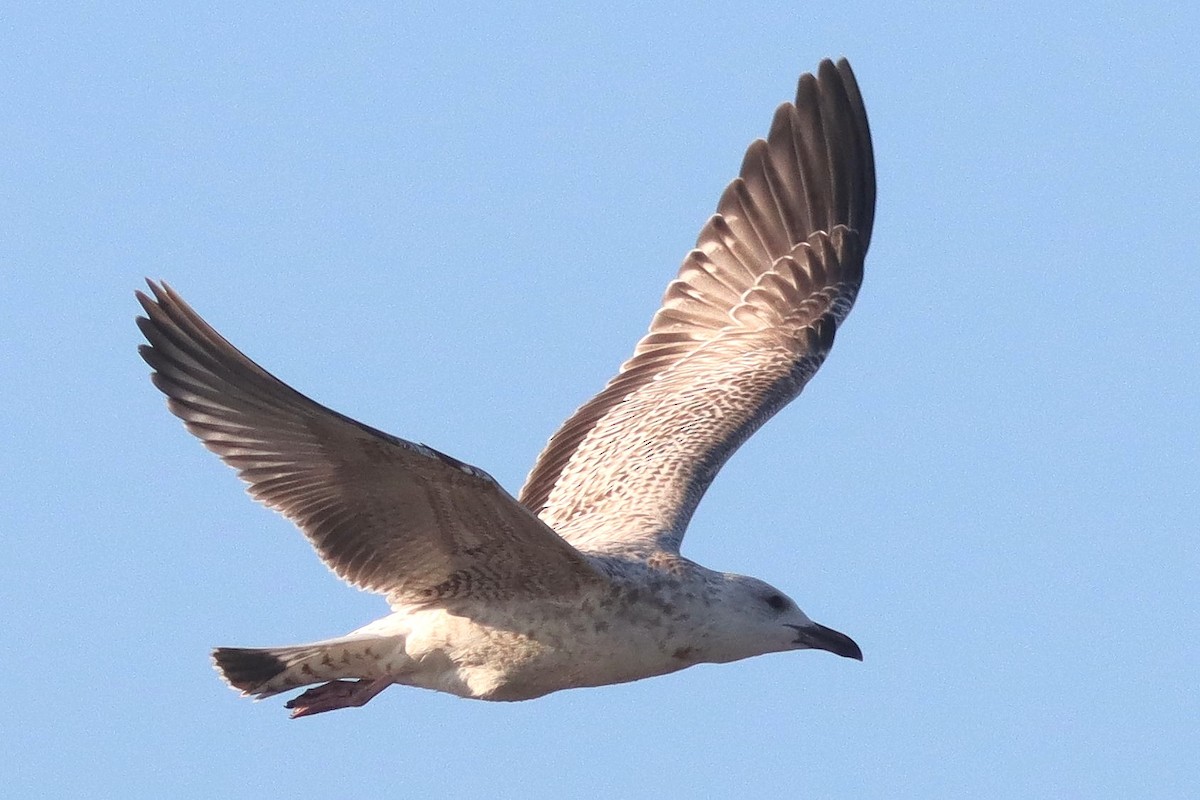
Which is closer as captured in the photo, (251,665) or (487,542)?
(487,542)

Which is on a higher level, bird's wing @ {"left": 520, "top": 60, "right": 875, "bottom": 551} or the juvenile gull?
bird's wing @ {"left": 520, "top": 60, "right": 875, "bottom": 551}

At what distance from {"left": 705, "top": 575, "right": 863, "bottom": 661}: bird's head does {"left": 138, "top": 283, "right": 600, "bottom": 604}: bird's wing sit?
845 mm

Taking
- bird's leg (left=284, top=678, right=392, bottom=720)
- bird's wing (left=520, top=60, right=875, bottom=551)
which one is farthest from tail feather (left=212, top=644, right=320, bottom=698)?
bird's wing (left=520, top=60, right=875, bottom=551)

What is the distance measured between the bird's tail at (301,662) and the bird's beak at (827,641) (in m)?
1.99

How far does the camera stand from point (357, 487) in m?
9.27

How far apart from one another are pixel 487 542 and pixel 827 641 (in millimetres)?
1924

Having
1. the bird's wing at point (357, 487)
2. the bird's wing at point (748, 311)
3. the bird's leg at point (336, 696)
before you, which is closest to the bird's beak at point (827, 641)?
the bird's wing at point (357, 487)

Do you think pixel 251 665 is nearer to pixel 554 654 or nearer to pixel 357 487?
pixel 357 487

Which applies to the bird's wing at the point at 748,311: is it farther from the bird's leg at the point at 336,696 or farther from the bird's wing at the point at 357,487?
the bird's wing at the point at 357,487

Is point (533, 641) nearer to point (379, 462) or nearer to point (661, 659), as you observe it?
point (661, 659)

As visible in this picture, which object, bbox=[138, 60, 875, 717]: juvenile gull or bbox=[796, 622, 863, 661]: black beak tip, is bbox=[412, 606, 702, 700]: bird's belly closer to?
bbox=[138, 60, 875, 717]: juvenile gull

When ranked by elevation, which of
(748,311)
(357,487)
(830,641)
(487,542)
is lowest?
(830,641)

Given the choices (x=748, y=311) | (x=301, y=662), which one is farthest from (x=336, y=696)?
(x=748, y=311)

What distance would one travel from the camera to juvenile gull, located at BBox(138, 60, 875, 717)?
29.6ft
